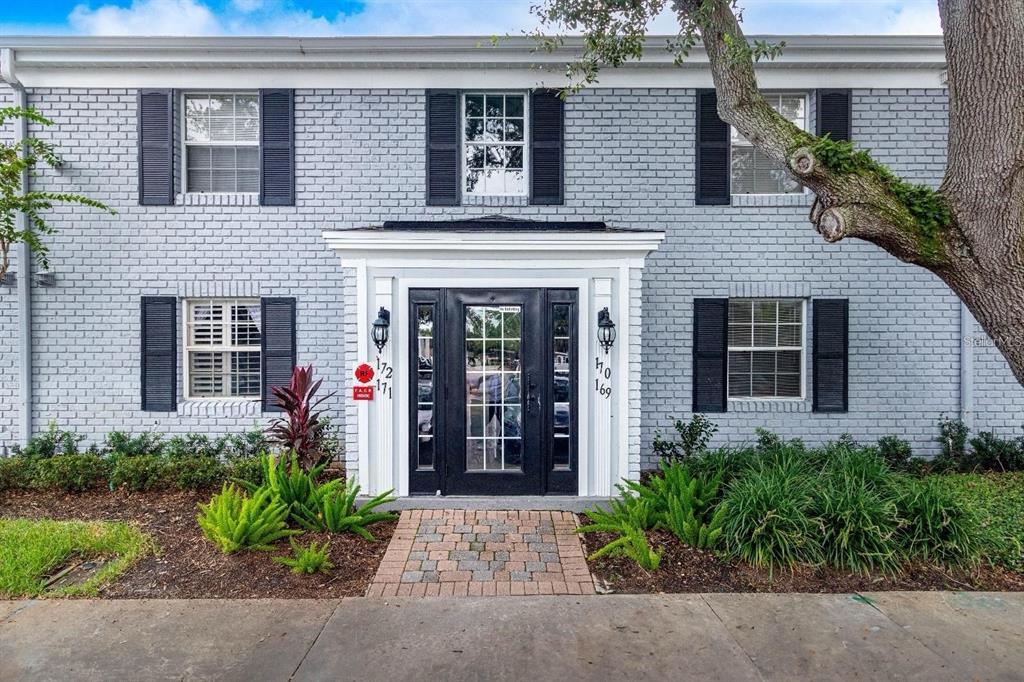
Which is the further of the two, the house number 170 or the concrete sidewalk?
the house number 170

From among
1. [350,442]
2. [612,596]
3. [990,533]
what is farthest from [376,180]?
[990,533]

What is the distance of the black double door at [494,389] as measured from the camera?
18.5ft

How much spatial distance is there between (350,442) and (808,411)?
5533mm

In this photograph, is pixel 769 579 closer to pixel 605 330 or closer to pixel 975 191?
pixel 605 330

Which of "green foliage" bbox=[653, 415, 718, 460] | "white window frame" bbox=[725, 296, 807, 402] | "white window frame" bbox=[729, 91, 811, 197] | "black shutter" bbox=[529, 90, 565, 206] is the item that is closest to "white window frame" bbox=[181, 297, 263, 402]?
"black shutter" bbox=[529, 90, 565, 206]

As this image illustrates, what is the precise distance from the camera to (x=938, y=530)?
4332 mm

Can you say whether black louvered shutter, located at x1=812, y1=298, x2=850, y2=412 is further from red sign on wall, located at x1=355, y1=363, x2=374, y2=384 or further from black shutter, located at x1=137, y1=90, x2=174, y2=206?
black shutter, located at x1=137, y1=90, x2=174, y2=206

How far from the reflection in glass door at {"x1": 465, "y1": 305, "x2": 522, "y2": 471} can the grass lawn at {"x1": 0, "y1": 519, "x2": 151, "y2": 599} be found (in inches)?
118

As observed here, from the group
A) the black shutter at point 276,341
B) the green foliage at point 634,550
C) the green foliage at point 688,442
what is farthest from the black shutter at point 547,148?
the green foliage at point 634,550

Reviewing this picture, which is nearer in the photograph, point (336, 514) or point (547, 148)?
point (336, 514)

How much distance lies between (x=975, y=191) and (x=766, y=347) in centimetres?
357

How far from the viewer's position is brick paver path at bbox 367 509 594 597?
4098mm

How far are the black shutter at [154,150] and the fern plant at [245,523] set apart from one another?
4266mm

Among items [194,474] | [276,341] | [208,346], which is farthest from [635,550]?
[208,346]
